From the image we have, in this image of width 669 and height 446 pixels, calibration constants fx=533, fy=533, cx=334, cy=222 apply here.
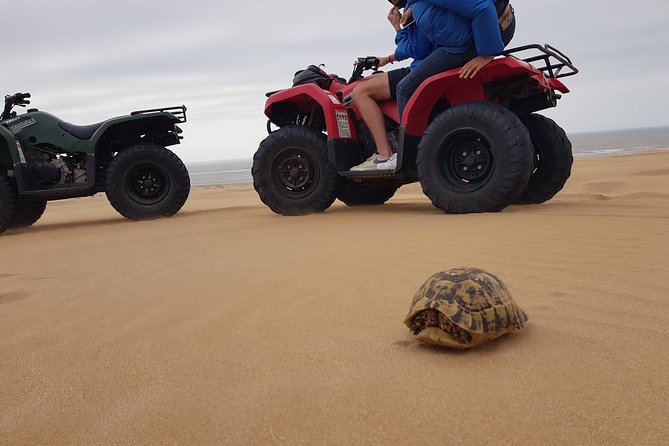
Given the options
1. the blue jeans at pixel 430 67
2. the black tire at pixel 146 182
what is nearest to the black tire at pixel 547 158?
the blue jeans at pixel 430 67

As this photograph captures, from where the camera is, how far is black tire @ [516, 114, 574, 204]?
562cm

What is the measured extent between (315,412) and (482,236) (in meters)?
2.64

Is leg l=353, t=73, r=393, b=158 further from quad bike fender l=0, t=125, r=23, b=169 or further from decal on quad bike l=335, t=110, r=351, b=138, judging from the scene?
quad bike fender l=0, t=125, r=23, b=169

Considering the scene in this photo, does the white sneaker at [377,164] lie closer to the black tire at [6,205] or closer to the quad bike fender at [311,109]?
the quad bike fender at [311,109]

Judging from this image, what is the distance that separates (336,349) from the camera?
2018 millimetres

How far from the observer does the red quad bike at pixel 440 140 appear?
4805 millimetres

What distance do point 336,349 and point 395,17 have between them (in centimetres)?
456

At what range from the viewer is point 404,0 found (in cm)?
555

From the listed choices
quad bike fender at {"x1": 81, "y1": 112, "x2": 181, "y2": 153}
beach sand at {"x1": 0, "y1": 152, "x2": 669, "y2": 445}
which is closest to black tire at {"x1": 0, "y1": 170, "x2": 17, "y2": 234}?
quad bike fender at {"x1": 81, "y1": 112, "x2": 181, "y2": 153}

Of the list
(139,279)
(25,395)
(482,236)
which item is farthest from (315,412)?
(482,236)

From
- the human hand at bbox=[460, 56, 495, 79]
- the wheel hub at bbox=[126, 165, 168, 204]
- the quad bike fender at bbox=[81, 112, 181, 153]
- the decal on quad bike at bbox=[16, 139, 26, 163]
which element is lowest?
the wheel hub at bbox=[126, 165, 168, 204]

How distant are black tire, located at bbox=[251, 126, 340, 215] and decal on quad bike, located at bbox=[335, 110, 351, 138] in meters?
0.30

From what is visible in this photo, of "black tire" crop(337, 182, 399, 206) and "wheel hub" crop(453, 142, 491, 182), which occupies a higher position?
"wheel hub" crop(453, 142, 491, 182)

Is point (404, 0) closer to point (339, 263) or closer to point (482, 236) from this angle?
point (482, 236)
